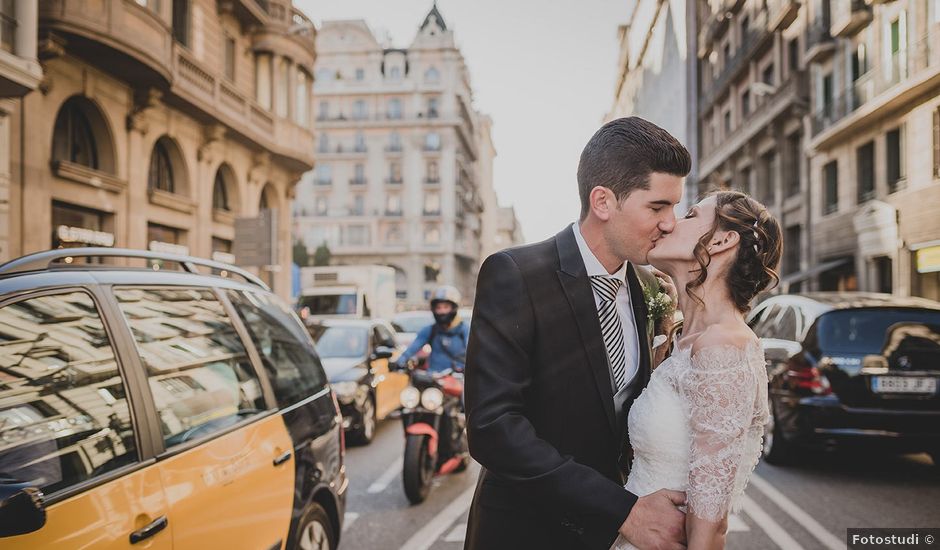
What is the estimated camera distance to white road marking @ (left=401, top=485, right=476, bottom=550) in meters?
4.96

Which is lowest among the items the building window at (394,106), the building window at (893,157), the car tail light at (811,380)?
the car tail light at (811,380)

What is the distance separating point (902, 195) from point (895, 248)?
145 cm

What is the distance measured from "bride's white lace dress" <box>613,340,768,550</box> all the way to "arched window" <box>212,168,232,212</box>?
2198cm

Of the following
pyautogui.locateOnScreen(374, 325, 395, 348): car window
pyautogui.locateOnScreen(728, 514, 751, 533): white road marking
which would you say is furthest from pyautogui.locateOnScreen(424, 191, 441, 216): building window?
pyautogui.locateOnScreen(728, 514, 751, 533): white road marking

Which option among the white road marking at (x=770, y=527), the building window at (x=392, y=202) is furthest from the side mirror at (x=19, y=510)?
the building window at (x=392, y=202)

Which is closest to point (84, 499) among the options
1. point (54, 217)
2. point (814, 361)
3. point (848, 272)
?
point (814, 361)

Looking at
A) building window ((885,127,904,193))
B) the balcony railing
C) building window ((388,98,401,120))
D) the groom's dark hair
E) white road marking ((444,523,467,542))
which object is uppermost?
building window ((388,98,401,120))

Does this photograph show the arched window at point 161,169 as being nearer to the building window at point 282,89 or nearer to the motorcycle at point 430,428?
the building window at point 282,89

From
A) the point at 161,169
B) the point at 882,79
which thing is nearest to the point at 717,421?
the point at 161,169

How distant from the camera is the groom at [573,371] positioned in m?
1.82

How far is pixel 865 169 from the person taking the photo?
21734 millimetres

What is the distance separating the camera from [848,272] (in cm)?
2266

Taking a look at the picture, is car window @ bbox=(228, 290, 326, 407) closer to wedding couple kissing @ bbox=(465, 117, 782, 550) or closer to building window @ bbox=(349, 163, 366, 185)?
wedding couple kissing @ bbox=(465, 117, 782, 550)

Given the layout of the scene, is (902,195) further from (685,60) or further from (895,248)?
(685,60)
